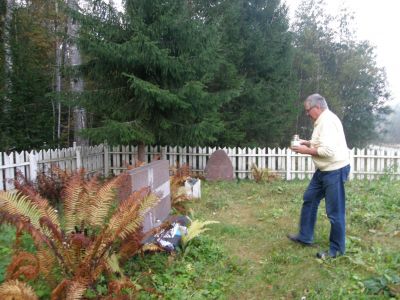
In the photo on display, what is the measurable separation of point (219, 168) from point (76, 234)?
753 centimetres

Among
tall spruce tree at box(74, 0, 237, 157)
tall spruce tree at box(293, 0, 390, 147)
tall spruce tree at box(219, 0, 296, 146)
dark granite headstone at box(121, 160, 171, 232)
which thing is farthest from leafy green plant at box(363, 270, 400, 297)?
tall spruce tree at box(293, 0, 390, 147)

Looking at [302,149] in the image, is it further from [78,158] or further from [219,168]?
[78,158]

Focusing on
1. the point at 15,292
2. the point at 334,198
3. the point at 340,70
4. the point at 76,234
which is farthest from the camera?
the point at 340,70

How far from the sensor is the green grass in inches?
133

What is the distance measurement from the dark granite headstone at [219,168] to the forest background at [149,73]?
0.84 m

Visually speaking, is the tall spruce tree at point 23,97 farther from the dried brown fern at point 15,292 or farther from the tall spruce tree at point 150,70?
the dried brown fern at point 15,292

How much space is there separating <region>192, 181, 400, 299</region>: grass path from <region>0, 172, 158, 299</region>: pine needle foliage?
1327 mm

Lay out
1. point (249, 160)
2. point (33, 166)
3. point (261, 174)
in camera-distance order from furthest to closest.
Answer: point (249, 160), point (261, 174), point (33, 166)

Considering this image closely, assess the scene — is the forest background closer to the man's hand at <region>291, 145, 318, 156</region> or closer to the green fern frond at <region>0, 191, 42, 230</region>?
the man's hand at <region>291, 145, 318, 156</region>

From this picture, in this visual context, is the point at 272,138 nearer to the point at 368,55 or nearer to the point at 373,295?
the point at 373,295

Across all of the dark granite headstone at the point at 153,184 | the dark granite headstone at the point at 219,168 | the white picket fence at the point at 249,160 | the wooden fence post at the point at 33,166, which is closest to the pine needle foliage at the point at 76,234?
the dark granite headstone at the point at 153,184

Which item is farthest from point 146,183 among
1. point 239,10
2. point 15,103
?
point 239,10

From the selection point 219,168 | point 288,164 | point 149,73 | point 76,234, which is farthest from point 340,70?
point 76,234

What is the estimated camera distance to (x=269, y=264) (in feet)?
13.6
